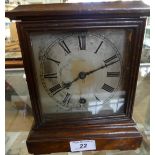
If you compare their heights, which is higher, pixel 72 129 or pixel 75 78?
pixel 75 78

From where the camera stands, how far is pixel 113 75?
21.0 inches

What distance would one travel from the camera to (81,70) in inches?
20.4

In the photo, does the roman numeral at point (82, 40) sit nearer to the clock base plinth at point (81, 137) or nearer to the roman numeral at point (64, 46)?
the roman numeral at point (64, 46)

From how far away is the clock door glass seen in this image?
49 centimetres

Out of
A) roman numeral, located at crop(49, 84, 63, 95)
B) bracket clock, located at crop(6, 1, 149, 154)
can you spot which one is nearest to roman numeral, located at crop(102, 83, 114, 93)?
bracket clock, located at crop(6, 1, 149, 154)

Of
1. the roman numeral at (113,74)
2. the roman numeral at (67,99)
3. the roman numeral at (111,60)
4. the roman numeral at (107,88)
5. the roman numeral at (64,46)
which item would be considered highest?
the roman numeral at (64,46)

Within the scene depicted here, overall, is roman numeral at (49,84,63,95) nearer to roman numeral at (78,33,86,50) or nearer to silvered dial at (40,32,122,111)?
silvered dial at (40,32,122,111)

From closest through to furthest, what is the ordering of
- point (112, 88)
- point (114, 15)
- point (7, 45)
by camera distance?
point (114, 15) → point (112, 88) → point (7, 45)

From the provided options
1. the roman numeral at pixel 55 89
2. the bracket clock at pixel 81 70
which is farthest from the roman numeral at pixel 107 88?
the roman numeral at pixel 55 89

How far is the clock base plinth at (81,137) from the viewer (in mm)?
553

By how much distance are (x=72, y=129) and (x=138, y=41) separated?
0.28 meters

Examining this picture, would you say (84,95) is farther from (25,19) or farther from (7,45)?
(7,45)

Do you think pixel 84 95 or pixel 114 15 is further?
pixel 84 95
